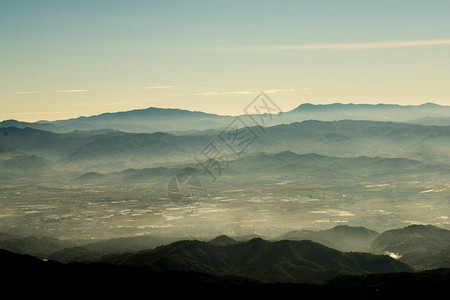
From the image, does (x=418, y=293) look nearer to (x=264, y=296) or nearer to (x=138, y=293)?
(x=264, y=296)

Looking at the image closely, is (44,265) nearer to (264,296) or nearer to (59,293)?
(59,293)

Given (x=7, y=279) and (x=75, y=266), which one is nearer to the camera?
(x=7, y=279)

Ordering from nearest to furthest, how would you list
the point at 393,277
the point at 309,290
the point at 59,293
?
1. the point at 59,293
2. the point at 309,290
3. the point at 393,277

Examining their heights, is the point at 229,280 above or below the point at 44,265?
below

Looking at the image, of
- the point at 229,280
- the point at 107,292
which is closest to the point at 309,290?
the point at 229,280

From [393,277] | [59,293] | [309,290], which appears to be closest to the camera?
[59,293]

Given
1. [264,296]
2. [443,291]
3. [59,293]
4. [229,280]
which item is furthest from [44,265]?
[443,291]
